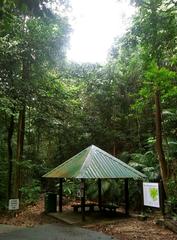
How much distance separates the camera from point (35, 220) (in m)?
14.7

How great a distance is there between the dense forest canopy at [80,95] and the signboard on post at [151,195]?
17.3 inches

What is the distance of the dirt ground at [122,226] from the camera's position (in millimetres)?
10578

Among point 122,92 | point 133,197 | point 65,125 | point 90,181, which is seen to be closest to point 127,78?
point 122,92

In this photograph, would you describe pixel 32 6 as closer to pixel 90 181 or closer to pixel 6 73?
pixel 6 73

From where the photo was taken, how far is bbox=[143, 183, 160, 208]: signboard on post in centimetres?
1308

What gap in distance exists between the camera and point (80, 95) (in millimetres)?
26188

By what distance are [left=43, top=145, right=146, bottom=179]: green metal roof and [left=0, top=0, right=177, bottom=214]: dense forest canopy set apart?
172 centimetres

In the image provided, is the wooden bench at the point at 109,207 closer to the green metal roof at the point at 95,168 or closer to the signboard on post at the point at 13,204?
the green metal roof at the point at 95,168

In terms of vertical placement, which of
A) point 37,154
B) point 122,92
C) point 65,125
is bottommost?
point 37,154

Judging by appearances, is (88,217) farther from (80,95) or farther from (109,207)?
(80,95)

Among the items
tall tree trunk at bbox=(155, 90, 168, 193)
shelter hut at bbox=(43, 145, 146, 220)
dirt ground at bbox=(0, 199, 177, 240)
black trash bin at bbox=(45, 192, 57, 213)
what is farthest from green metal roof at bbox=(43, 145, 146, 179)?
dirt ground at bbox=(0, 199, 177, 240)

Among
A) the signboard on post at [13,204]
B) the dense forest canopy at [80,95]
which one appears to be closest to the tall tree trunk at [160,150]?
the dense forest canopy at [80,95]

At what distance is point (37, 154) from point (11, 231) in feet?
47.1

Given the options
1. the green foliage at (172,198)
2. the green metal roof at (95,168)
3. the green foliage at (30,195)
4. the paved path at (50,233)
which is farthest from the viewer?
the green foliage at (30,195)
